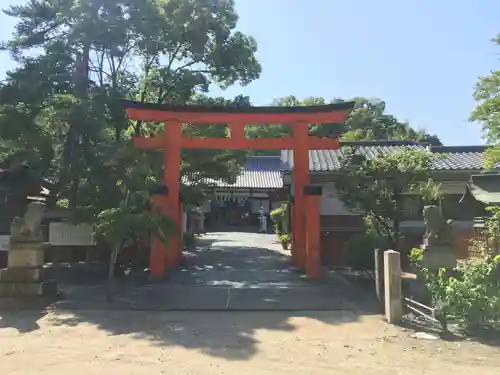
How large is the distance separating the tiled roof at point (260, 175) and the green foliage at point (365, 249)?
25.2 metres

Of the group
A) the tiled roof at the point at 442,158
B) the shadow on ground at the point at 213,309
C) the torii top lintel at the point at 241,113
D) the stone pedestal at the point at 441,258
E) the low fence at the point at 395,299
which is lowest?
the shadow on ground at the point at 213,309

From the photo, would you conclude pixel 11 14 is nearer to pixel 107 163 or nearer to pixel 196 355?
pixel 107 163

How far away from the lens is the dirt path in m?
6.71

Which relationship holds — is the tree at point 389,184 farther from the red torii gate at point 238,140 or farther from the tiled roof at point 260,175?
the tiled roof at point 260,175

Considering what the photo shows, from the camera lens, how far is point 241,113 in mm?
15539

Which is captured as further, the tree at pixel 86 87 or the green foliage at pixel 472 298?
the tree at pixel 86 87

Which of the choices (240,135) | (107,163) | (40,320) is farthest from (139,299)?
(240,135)

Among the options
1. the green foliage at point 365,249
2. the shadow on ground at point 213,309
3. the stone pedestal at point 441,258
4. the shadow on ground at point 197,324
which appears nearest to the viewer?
the shadow on ground at point 197,324

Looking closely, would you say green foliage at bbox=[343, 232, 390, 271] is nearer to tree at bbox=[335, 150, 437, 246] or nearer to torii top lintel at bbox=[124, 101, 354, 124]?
tree at bbox=[335, 150, 437, 246]

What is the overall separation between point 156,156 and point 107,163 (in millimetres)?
3001

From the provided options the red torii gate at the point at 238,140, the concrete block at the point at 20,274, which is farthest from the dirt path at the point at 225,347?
the red torii gate at the point at 238,140

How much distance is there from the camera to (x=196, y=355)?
7.34 m

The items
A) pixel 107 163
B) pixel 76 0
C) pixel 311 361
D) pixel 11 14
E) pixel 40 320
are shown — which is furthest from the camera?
pixel 11 14

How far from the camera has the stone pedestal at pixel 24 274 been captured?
1123cm
